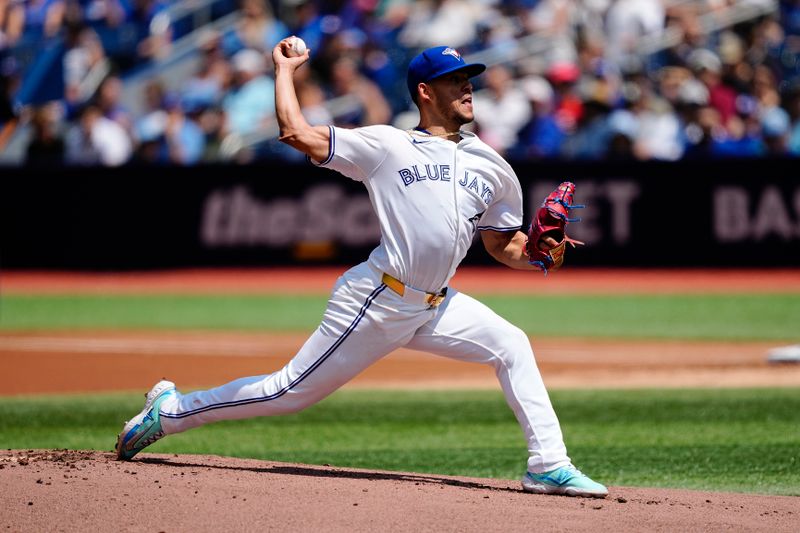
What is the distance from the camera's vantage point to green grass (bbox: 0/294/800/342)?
529 inches

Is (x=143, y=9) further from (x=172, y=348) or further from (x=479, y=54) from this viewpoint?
(x=172, y=348)

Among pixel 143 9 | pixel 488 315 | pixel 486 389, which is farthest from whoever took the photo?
pixel 143 9

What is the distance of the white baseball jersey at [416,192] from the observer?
5.14 m

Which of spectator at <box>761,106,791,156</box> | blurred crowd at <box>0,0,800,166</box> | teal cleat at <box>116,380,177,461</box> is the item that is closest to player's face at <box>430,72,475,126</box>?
teal cleat at <box>116,380,177,461</box>

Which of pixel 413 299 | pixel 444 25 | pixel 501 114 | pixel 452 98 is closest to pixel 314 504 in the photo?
pixel 413 299

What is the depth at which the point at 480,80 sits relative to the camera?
1739cm

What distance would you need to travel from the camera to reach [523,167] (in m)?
16.6

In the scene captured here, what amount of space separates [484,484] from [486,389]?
4391 mm

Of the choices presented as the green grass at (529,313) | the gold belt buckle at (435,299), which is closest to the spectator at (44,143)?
the green grass at (529,313)

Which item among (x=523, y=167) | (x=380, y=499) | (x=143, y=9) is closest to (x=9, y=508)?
(x=380, y=499)

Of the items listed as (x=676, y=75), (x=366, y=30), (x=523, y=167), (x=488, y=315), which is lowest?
(x=488, y=315)

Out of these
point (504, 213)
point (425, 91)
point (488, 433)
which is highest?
point (425, 91)

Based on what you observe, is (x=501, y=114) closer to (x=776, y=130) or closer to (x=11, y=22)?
(x=776, y=130)

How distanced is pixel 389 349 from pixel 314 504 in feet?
2.77
